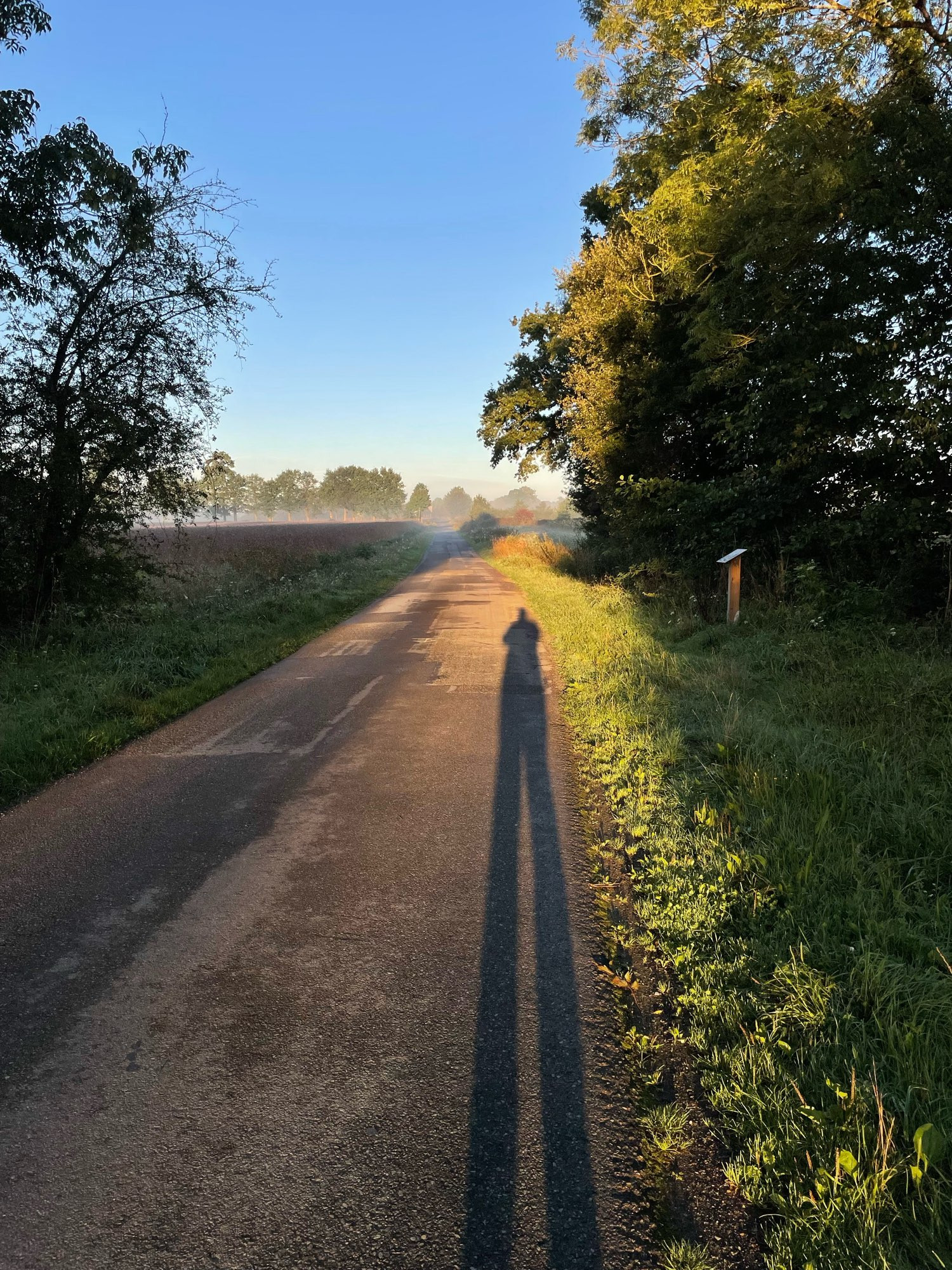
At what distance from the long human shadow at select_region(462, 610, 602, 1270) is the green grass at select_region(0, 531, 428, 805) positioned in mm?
4068

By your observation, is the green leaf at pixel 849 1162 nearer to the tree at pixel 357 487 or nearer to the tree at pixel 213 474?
the tree at pixel 213 474

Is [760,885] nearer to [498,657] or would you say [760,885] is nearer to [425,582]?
[498,657]

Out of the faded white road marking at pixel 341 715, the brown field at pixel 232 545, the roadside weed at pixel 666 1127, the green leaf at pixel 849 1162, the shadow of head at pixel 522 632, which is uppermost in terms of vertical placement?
the brown field at pixel 232 545

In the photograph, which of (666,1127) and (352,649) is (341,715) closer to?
(352,649)

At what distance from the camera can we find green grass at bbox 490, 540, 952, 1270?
1.80 meters

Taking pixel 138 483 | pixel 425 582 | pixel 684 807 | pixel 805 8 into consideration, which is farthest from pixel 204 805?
pixel 425 582

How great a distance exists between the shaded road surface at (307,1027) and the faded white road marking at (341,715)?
614 mm

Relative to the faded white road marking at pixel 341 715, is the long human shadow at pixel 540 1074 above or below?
below

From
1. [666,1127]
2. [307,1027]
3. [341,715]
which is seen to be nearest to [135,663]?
→ [341,715]

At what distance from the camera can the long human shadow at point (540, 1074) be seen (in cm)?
182

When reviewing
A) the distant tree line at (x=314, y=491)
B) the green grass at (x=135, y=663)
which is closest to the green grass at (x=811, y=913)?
the green grass at (x=135, y=663)

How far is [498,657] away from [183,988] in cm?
721

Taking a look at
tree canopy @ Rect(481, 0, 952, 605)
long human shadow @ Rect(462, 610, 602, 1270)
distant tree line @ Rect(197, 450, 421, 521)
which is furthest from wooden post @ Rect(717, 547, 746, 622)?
distant tree line @ Rect(197, 450, 421, 521)

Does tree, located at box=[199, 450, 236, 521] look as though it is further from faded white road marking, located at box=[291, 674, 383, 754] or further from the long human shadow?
the long human shadow
